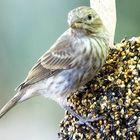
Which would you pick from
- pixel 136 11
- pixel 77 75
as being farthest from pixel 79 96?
pixel 136 11

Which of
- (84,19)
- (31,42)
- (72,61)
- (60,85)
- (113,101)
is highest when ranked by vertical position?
(31,42)

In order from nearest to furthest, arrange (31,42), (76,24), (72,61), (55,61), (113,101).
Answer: (113,101)
(76,24)
(72,61)
(55,61)
(31,42)

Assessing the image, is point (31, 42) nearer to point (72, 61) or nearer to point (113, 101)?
point (72, 61)

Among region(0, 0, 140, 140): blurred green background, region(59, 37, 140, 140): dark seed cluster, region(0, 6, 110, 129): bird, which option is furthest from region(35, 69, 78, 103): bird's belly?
region(0, 0, 140, 140): blurred green background

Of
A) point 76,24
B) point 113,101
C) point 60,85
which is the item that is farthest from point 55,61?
point 113,101

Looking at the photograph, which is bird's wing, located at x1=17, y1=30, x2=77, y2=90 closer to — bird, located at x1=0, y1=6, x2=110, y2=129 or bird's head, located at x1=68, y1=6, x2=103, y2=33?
bird, located at x1=0, y1=6, x2=110, y2=129

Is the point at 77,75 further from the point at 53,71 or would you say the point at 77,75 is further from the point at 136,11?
the point at 136,11

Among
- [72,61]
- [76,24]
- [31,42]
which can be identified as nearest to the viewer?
[76,24]
